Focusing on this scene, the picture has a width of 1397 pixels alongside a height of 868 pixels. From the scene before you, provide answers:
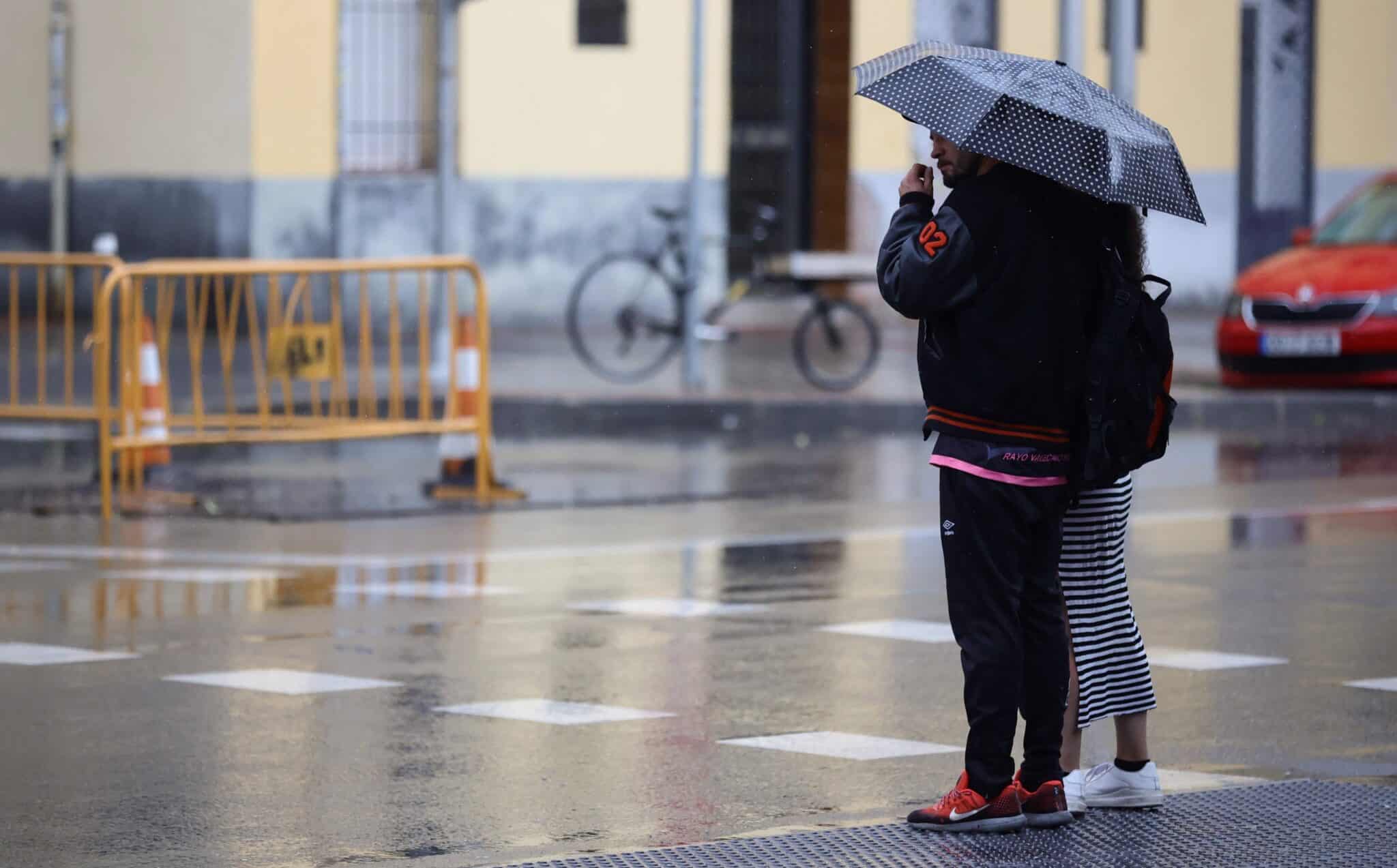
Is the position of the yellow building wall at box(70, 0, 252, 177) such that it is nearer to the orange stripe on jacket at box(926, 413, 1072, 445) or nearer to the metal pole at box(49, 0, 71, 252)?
the metal pole at box(49, 0, 71, 252)

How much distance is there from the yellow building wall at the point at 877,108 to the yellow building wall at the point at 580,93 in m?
1.49

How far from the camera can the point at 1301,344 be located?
61.4 feet

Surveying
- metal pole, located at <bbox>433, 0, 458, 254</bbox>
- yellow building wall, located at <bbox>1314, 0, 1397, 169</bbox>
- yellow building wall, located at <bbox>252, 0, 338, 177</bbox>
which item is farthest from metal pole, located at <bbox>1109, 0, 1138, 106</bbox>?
yellow building wall, located at <bbox>1314, 0, 1397, 169</bbox>

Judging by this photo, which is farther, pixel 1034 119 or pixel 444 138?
pixel 444 138

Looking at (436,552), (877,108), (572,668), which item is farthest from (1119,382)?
(877,108)

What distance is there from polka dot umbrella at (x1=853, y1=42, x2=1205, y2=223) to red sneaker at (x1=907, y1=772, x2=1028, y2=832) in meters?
1.31

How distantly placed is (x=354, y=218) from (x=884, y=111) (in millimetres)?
5175

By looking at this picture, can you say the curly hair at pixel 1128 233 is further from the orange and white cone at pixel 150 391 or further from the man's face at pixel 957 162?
the orange and white cone at pixel 150 391

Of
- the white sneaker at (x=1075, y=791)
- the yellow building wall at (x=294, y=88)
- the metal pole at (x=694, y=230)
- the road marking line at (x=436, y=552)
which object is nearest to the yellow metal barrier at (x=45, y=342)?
the road marking line at (x=436, y=552)

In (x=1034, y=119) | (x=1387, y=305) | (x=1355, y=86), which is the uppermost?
(x=1355, y=86)

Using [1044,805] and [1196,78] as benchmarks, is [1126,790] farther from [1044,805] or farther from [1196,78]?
[1196,78]

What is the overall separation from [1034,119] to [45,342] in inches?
492

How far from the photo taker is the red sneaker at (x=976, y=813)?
5953 mm

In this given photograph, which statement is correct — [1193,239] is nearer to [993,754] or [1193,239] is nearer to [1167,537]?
[1167,537]
